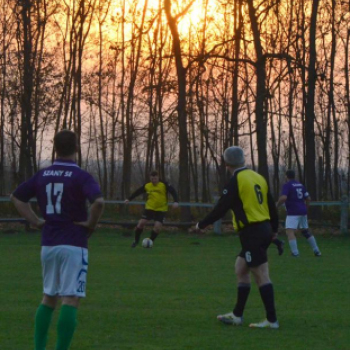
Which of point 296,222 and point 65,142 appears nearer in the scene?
point 65,142

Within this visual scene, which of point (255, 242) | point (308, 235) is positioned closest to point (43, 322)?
point (255, 242)

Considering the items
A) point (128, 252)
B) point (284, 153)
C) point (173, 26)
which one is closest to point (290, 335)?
point (128, 252)

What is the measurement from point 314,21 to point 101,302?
82.3ft

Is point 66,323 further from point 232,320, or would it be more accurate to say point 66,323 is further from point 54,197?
point 232,320

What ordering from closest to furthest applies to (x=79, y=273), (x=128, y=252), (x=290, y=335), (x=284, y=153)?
(x=79, y=273), (x=290, y=335), (x=128, y=252), (x=284, y=153)

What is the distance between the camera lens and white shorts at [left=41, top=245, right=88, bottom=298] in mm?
6719

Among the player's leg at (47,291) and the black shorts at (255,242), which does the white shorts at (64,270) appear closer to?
the player's leg at (47,291)

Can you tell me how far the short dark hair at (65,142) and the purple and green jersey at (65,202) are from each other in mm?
87

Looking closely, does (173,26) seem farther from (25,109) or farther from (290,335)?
(290,335)

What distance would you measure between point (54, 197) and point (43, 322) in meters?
1.01

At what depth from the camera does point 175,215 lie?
1432 inches

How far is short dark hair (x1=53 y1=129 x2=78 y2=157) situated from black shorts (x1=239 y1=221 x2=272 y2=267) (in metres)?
2.73

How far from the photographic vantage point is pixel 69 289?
6.71m

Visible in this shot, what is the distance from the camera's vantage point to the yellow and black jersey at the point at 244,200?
8.90 meters
